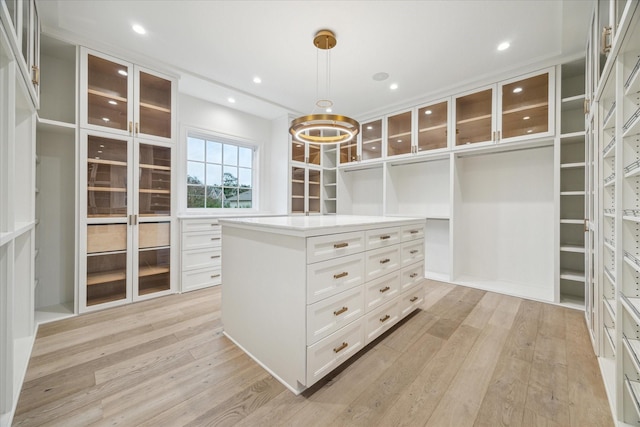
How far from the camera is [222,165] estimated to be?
4125mm

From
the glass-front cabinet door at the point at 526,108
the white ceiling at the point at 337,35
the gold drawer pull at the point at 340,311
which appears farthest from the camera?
the glass-front cabinet door at the point at 526,108

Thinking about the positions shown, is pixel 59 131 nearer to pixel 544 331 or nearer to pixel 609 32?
pixel 609 32

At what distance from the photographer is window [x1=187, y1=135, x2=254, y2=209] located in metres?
3.80

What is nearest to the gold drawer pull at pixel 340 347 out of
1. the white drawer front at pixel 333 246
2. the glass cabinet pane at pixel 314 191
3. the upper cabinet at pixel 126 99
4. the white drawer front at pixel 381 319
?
the white drawer front at pixel 381 319

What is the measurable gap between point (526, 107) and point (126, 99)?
14.7 feet

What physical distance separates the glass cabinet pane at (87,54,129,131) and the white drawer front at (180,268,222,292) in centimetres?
181

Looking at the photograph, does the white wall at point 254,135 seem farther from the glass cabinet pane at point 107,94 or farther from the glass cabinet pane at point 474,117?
the glass cabinet pane at point 474,117

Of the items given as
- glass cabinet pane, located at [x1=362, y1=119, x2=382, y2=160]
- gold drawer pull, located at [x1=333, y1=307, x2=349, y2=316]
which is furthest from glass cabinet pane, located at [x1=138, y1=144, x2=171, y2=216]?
glass cabinet pane, located at [x1=362, y1=119, x2=382, y2=160]

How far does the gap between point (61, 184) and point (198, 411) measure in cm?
285

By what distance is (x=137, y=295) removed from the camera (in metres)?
2.83

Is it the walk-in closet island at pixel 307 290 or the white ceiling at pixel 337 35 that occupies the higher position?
the white ceiling at pixel 337 35

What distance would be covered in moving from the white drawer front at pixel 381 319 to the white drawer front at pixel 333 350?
0.28 ft

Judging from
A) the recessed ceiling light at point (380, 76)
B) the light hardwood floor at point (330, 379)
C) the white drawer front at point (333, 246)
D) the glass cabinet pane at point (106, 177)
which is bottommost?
the light hardwood floor at point (330, 379)

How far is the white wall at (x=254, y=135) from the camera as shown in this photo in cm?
365
